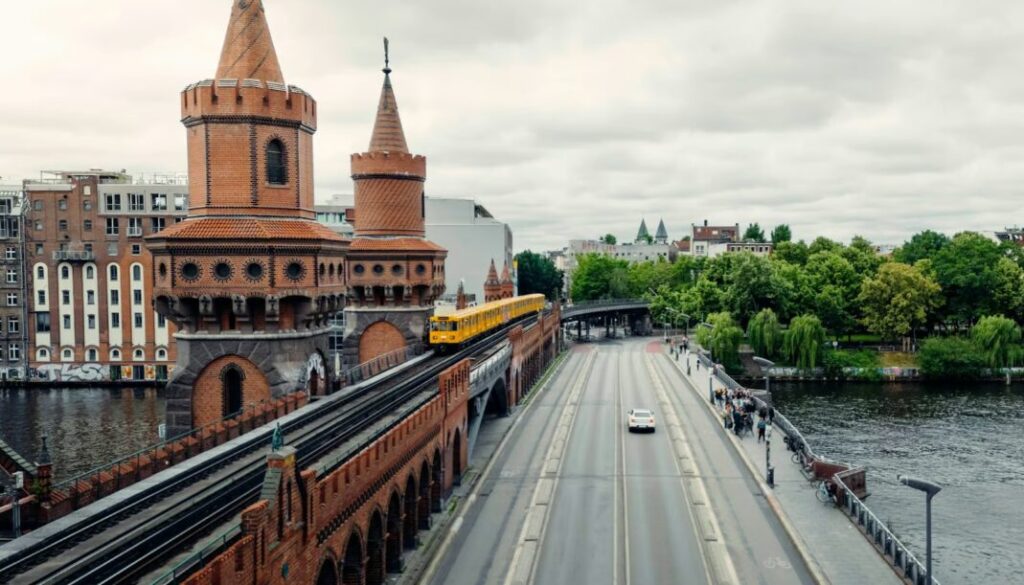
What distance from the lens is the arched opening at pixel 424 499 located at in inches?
1391

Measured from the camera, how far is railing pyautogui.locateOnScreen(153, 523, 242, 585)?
54.7 feet

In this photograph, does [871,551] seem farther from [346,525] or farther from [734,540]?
[346,525]

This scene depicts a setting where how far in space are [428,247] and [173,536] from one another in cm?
3502

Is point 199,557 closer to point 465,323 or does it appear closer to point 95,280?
point 465,323

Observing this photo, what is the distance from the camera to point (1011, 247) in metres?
136

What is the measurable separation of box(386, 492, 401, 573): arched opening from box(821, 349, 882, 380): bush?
79.3 m

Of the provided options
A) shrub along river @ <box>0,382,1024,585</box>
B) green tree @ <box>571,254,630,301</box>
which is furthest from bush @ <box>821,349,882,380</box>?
green tree @ <box>571,254,630,301</box>

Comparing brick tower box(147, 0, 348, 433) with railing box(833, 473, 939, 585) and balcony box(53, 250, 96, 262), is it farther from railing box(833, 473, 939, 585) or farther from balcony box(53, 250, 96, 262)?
balcony box(53, 250, 96, 262)

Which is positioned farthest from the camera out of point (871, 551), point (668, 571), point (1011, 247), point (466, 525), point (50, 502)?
point (1011, 247)

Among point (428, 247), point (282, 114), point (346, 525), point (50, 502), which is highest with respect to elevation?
point (282, 114)

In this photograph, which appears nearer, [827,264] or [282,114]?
[282,114]

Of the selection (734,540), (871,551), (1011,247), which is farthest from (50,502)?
(1011,247)

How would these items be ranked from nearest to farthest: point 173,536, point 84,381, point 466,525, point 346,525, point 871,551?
point 173,536 < point 346,525 < point 871,551 < point 466,525 < point 84,381

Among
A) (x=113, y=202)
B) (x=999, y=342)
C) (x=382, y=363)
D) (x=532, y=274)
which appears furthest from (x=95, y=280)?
(x=532, y=274)
